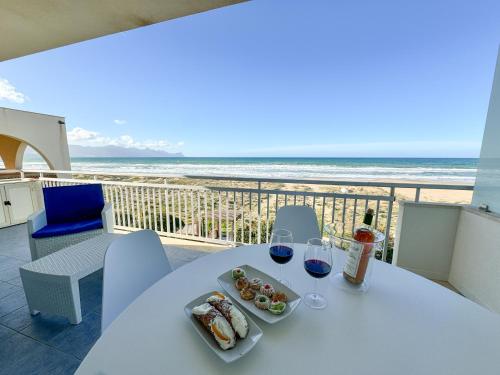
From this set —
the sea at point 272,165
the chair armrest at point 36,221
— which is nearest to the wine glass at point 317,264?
the chair armrest at point 36,221

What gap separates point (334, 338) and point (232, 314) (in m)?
0.29

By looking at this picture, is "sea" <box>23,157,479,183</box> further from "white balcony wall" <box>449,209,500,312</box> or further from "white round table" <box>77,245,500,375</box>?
"white round table" <box>77,245,500,375</box>

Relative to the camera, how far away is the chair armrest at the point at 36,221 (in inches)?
88.9

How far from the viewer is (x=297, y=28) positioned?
6.83 metres

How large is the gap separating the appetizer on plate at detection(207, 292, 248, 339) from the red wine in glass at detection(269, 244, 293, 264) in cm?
26

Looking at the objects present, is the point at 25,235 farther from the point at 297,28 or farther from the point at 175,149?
the point at 175,149

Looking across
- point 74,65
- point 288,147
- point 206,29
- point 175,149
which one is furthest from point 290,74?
point 175,149

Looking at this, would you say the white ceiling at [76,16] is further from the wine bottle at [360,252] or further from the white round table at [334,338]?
the white round table at [334,338]

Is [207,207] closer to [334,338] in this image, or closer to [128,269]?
[128,269]

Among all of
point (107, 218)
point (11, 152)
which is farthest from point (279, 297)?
point (11, 152)

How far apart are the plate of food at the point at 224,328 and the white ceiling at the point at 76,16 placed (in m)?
2.21

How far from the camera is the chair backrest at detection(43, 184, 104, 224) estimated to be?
2648mm

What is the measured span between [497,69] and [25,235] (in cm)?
622

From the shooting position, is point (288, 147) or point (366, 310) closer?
point (366, 310)
